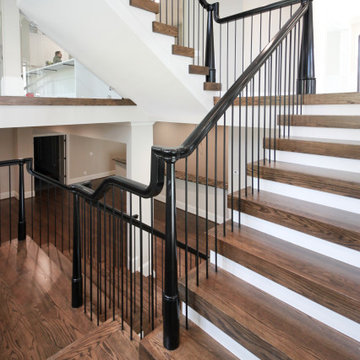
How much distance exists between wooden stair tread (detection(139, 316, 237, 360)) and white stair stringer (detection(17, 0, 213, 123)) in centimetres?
228

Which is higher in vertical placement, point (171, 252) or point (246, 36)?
point (246, 36)

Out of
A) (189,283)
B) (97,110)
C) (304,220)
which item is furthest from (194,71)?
(189,283)

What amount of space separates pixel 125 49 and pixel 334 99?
6.17 feet

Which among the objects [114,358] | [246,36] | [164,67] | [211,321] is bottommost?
[114,358]

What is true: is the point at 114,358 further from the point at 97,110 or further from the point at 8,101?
the point at 97,110

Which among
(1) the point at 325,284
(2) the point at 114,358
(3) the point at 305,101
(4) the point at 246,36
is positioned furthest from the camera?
(4) the point at 246,36

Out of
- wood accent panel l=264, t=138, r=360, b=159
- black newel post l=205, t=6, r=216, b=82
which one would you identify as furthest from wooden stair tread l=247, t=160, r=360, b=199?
black newel post l=205, t=6, r=216, b=82

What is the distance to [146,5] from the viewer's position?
2.67 meters

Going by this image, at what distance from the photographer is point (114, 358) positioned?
171cm

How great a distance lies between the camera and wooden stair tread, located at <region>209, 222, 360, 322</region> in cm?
142

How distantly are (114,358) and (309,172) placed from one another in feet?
5.33

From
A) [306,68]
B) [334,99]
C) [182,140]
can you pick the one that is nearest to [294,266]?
[334,99]

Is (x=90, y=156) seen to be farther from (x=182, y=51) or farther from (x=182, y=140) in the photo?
(x=182, y=51)

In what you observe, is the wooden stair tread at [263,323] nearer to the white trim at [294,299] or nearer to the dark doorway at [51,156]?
the white trim at [294,299]
